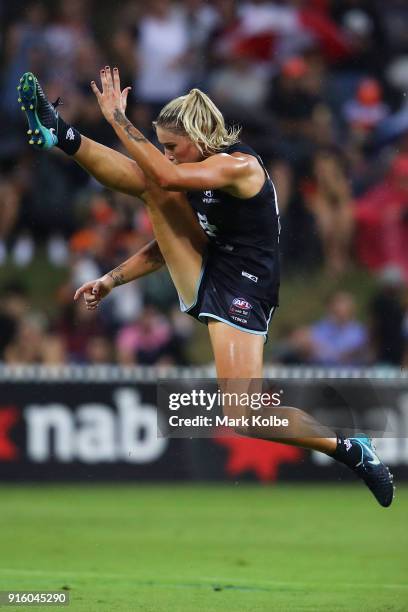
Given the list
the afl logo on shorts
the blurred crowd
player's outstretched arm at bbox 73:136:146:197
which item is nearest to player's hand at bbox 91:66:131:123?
player's outstretched arm at bbox 73:136:146:197

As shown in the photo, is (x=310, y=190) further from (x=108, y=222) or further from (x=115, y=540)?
(x=115, y=540)

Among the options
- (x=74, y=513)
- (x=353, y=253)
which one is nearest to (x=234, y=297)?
(x=74, y=513)

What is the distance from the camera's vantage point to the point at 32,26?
1441cm

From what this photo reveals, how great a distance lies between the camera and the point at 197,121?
23.4 feet

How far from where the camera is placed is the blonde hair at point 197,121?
710cm

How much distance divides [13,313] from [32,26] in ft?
11.4

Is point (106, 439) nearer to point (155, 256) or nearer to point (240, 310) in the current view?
point (155, 256)

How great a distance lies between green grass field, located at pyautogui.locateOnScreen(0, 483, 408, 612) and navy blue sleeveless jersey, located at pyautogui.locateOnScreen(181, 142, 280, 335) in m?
1.58

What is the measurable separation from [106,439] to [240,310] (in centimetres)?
514

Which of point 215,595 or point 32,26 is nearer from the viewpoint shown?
point 215,595

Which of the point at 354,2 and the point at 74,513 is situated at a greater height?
the point at 354,2

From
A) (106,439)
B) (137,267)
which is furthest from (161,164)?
(106,439)

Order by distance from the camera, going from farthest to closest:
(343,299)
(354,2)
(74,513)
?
(354,2)
(343,299)
(74,513)

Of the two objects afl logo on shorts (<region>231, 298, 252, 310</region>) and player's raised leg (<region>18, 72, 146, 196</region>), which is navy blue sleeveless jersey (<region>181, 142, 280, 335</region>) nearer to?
afl logo on shorts (<region>231, 298, 252, 310</region>)
